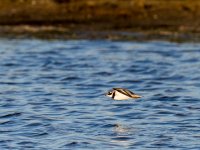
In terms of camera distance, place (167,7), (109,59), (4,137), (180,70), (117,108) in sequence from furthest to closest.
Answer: (167,7) < (109,59) < (180,70) < (117,108) < (4,137)

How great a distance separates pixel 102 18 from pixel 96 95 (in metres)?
8.69

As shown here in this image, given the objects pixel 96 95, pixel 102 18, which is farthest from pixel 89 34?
pixel 96 95

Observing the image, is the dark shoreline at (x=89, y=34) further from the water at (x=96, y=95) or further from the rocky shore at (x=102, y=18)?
the water at (x=96, y=95)

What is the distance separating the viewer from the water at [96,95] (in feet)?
34.0

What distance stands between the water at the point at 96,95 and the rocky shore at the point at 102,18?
975 millimetres

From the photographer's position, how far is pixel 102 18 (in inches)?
880

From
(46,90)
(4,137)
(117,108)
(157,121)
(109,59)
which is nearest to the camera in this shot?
(4,137)

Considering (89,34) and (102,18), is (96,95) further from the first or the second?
(102,18)

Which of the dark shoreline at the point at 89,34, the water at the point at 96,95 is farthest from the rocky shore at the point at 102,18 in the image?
the water at the point at 96,95

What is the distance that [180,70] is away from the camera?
16.6m

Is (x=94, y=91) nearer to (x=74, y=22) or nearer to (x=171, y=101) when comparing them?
(x=171, y=101)

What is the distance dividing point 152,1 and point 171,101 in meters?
10.2

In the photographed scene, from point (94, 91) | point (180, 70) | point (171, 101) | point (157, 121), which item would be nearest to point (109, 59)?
point (180, 70)

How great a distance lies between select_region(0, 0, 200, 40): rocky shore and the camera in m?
21.3
